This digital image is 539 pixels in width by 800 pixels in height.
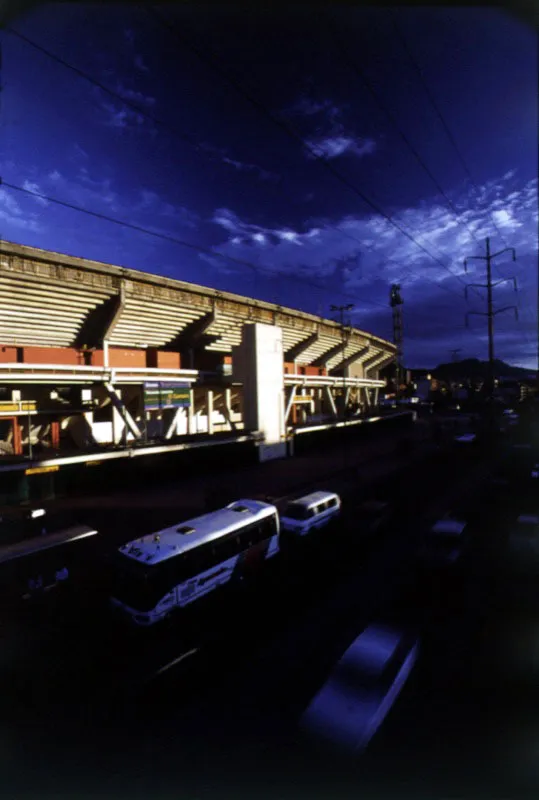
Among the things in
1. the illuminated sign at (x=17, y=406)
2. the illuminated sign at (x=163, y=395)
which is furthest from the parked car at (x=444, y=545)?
the illuminated sign at (x=17, y=406)

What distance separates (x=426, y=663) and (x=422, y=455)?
75.6 feet

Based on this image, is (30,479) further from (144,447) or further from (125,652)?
(125,652)

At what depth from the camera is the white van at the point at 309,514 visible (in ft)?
41.6

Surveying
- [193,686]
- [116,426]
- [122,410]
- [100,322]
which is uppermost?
[100,322]

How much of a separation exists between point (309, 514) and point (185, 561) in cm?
599

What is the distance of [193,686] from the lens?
6.21 m

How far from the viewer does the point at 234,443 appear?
2341 cm

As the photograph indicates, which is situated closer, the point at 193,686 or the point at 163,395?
the point at 193,686

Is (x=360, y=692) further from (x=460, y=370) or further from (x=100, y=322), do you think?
(x=460, y=370)

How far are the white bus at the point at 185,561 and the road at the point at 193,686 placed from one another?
61 centimetres

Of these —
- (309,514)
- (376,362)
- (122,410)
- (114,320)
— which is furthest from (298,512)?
(376,362)

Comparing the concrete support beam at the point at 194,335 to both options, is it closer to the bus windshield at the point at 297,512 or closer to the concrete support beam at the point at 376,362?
the bus windshield at the point at 297,512

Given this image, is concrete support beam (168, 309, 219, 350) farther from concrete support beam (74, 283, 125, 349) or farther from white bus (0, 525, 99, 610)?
white bus (0, 525, 99, 610)

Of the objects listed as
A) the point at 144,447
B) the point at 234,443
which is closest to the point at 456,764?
the point at 144,447
